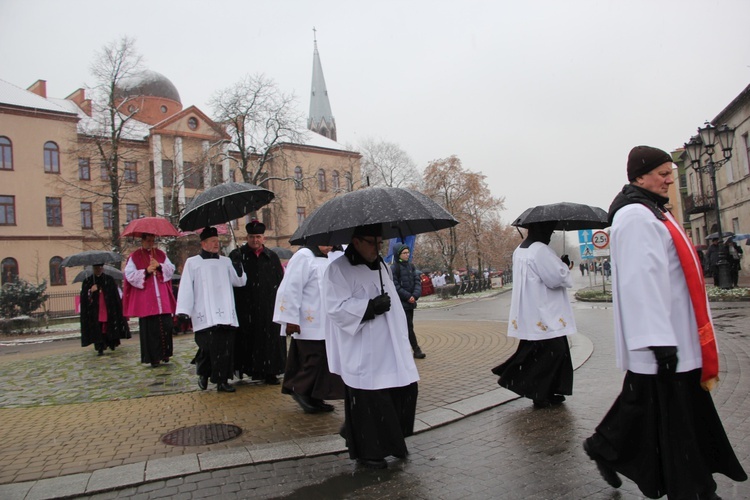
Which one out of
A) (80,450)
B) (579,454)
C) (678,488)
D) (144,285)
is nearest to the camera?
(678,488)

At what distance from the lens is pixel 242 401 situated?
6.43 metres

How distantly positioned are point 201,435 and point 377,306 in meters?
2.30

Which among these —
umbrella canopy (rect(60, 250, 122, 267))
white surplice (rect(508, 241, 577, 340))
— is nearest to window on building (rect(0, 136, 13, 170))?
umbrella canopy (rect(60, 250, 122, 267))

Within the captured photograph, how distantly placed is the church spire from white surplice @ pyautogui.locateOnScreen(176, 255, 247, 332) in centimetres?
7252

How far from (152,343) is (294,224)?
46699 mm

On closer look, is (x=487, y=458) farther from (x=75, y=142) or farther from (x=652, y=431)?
(x=75, y=142)

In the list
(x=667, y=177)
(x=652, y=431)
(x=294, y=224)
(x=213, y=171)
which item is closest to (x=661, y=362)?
(x=652, y=431)

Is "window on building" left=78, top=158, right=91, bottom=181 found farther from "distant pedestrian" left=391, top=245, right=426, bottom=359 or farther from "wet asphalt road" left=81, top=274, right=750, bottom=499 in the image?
"wet asphalt road" left=81, top=274, right=750, bottom=499

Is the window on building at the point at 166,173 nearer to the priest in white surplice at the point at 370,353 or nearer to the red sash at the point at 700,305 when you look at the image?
the priest in white surplice at the point at 370,353

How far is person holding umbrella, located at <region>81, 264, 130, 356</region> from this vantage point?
11828mm

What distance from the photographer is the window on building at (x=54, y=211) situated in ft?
132

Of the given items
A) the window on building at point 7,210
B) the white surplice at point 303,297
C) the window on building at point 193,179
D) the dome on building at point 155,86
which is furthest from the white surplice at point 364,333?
the dome on building at point 155,86

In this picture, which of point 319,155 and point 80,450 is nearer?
point 80,450

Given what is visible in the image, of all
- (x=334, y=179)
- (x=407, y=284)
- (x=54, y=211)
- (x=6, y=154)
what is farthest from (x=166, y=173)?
(x=407, y=284)
